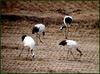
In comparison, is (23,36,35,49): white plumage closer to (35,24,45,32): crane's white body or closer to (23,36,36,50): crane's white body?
(23,36,36,50): crane's white body

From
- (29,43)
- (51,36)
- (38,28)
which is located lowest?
(51,36)

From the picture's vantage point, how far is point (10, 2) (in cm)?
902

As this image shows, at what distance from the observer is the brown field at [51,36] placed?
653 cm

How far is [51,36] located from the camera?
783cm

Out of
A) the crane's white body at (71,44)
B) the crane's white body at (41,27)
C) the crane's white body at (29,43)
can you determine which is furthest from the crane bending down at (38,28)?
the crane's white body at (71,44)

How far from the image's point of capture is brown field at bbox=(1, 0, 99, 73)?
6.53 m

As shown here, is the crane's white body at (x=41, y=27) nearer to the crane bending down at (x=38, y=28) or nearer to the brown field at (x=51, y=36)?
the crane bending down at (x=38, y=28)

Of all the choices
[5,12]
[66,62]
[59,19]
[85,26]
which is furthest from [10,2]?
[66,62]

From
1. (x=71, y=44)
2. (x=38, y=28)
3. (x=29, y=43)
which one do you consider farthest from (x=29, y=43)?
(x=38, y=28)

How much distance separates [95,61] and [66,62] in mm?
520

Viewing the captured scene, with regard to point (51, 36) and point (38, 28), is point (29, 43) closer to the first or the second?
point (38, 28)

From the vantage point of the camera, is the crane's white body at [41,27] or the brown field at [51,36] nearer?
the brown field at [51,36]

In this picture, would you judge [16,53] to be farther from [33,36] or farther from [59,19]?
[59,19]

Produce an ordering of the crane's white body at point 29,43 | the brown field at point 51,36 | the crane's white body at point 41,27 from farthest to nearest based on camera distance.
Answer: the crane's white body at point 41,27 → the crane's white body at point 29,43 → the brown field at point 51,36
